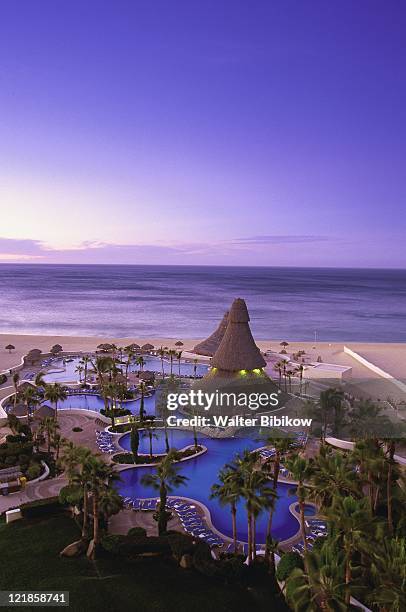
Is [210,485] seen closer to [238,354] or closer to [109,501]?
[109,501]

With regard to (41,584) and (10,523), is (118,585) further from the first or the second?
(10,523)

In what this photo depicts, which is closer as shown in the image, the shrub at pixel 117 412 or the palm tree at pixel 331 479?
the palm tree at pixel 331 479

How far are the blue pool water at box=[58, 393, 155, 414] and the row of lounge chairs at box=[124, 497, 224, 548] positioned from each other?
1426 centimetres

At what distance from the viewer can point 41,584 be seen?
60.4 feet

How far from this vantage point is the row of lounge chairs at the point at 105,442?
3159cm

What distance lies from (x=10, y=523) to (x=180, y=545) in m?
8.92

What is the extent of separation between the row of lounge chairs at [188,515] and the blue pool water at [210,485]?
0.74 m

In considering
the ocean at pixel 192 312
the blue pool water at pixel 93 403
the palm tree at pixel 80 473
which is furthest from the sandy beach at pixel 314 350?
the palm tree at pixel 80 473

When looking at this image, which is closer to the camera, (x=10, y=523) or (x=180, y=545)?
(x=180, y=545)

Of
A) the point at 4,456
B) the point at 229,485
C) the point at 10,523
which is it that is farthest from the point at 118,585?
the point at 4,456

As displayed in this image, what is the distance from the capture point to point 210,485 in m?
27.6

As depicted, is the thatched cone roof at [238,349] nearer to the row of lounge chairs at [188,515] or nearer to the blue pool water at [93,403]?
the blue pool water at [93,403]

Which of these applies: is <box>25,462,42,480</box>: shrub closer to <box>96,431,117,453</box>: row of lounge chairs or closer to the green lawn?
<box>96,431,117,453</box>: row of lounge chairs

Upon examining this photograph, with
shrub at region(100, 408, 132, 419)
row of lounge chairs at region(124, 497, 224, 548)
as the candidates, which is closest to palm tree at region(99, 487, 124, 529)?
row of lounge chairs at region(124, 497, 224, 548)
